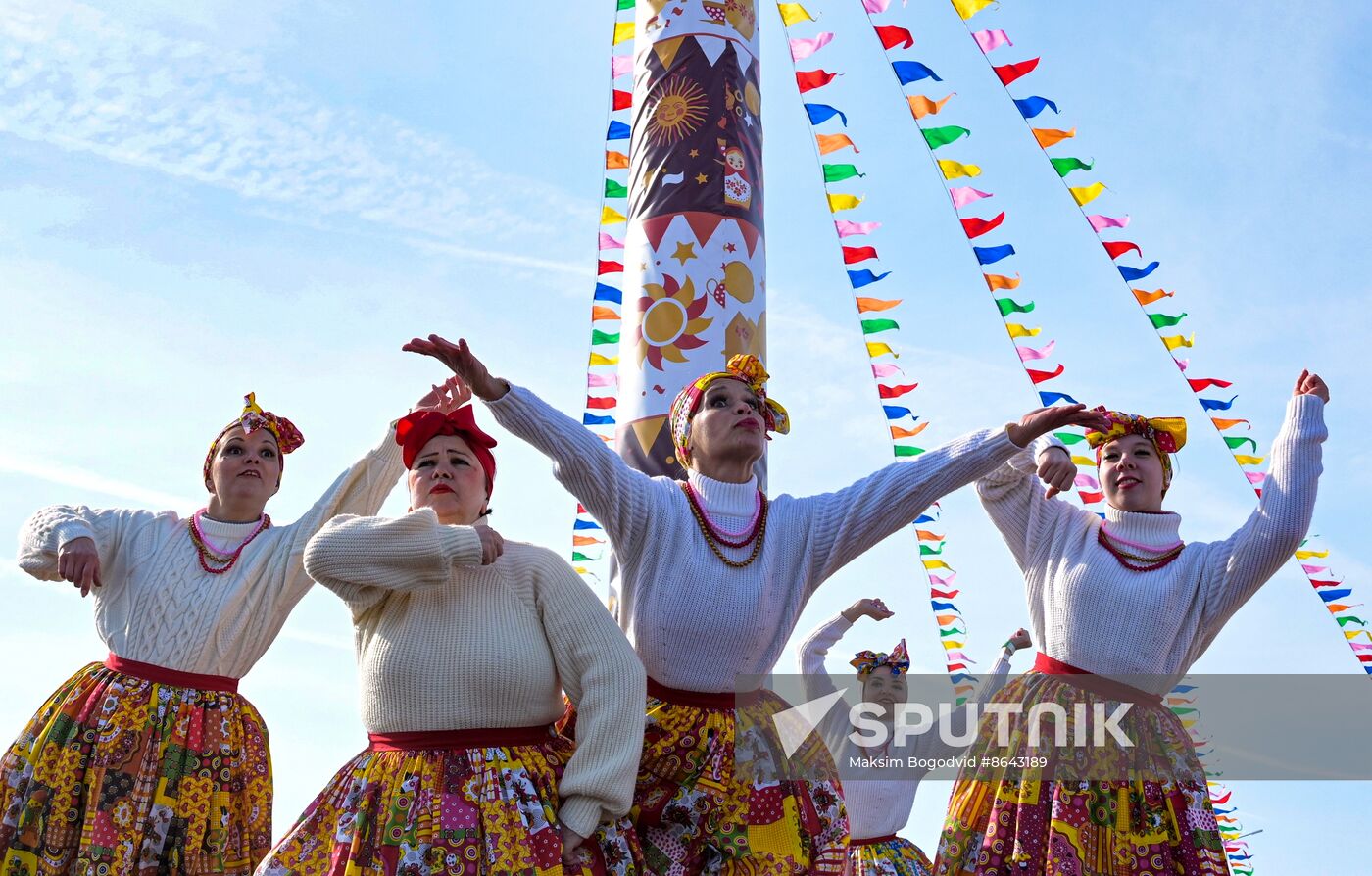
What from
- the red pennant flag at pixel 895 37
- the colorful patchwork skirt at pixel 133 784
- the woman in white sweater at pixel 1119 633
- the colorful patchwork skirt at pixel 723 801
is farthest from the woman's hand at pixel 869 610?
the red pennant flag at pixel 895 37

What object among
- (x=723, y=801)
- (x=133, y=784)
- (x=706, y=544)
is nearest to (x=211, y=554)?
(x=133, y=784)

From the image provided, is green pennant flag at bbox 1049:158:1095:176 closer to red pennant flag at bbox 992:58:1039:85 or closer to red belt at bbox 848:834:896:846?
red pennant flag at bbox 992:58:1039:85

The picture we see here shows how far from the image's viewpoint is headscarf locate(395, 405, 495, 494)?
3398 millimetres

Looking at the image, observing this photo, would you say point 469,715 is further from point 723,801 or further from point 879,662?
point 879,662

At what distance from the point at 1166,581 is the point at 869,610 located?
86 centimetres

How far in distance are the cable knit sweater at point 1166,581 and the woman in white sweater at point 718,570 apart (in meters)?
0.51

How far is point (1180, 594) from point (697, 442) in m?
1.41

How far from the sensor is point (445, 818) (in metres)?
2.88

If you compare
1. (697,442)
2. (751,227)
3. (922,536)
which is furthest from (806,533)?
(922,536)

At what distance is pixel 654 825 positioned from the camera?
325cm

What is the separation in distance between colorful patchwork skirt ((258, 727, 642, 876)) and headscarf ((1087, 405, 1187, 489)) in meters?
1.87

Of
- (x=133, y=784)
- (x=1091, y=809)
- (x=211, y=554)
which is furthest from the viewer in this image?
(x=211, y=554)

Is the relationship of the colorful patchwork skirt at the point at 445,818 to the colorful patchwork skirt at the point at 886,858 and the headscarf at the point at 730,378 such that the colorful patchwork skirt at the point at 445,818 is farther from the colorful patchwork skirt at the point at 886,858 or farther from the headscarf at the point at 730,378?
the colorful patchwork skirt at the point at 886,858

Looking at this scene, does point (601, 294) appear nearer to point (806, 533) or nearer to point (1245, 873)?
point (806, 533)
